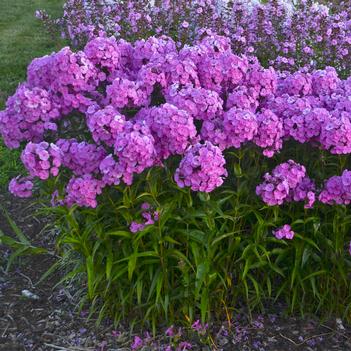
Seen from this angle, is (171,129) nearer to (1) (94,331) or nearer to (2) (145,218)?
(2) (145,218)

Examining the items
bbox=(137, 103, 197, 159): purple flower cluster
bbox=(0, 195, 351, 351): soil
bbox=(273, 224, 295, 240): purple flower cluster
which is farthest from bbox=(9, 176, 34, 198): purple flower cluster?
bbox=(273, 224, 295, 240): purple flower cluster

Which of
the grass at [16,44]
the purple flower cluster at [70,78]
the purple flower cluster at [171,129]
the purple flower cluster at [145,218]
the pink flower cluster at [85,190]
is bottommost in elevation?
the grass at [16,44]

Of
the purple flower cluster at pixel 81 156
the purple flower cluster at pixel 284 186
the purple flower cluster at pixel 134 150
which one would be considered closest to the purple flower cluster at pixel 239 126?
the purple flower cluster at pixel 284 186

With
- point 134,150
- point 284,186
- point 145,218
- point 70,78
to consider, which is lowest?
point 145,218

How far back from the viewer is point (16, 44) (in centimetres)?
1083

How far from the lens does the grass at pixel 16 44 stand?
6.51 m

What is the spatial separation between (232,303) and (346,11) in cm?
443

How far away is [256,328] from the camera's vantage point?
379cm

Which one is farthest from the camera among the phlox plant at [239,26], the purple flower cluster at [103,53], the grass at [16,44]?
the grass at [16,44]

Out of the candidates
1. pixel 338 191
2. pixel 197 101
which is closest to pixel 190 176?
pixel 197 101

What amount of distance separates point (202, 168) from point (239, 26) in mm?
3737

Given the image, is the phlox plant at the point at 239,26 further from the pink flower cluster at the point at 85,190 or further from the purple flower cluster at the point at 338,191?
the pink flower cluster at the point at 85,190

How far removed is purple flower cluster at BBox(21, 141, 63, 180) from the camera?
123 inches

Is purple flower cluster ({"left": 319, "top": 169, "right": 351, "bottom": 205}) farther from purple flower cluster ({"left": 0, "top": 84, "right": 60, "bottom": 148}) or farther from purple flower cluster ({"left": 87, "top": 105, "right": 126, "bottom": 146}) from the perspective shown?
purple flower cluster ({"left": 0, "top": 84, "right": 60, "bottom": 148})
